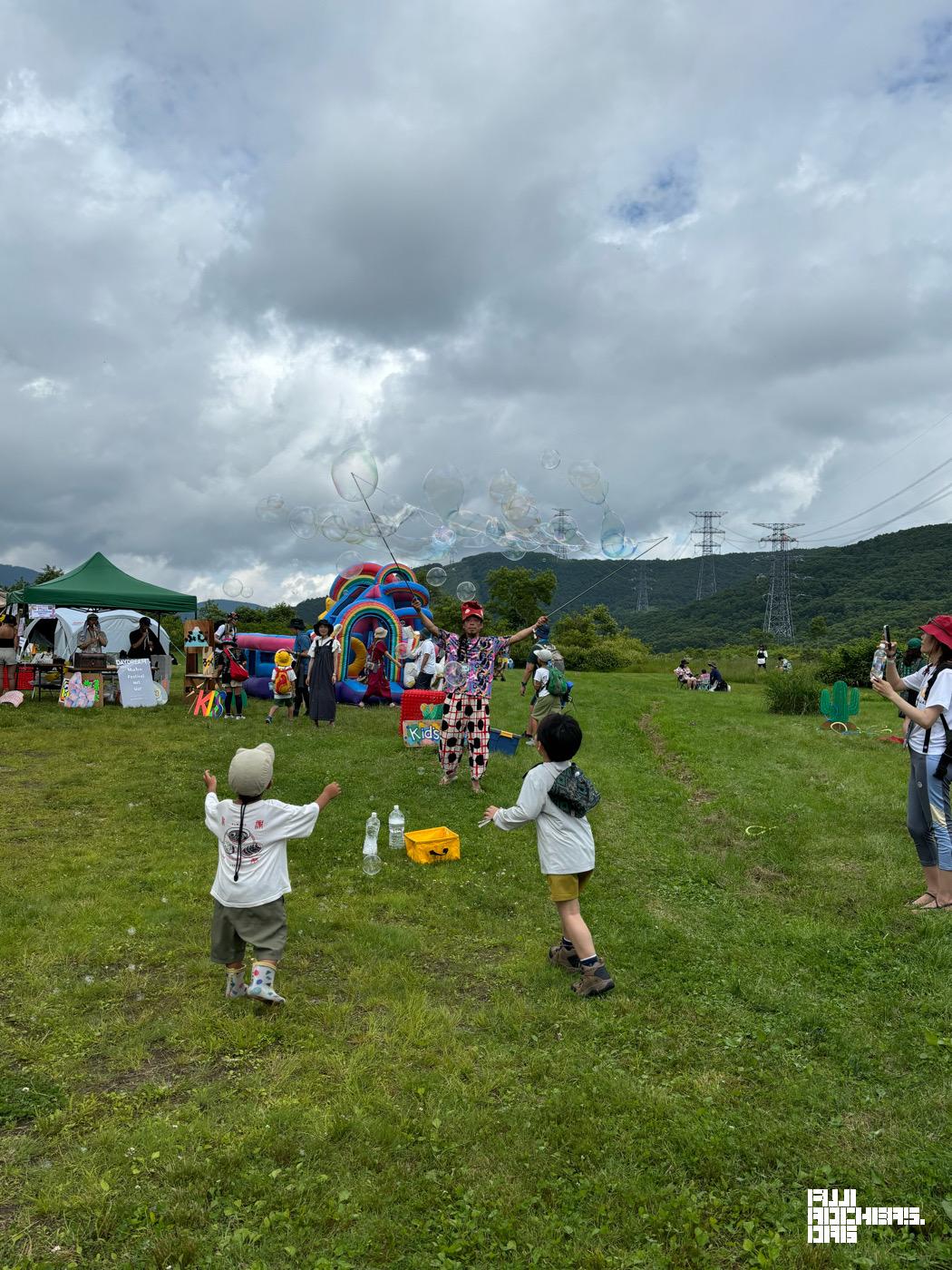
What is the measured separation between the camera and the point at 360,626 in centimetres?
1934

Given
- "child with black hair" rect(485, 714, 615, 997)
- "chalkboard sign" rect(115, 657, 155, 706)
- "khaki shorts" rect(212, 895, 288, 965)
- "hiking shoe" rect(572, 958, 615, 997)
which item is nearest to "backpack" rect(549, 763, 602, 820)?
"child with black hair" rect(485, 714, 615, 997)

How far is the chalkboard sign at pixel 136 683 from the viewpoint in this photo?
16.7 metres

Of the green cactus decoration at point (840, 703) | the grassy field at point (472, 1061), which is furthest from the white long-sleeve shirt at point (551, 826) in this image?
the green cactus decoration at point (840, 703)

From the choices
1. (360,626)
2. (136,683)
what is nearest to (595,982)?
(136,683)

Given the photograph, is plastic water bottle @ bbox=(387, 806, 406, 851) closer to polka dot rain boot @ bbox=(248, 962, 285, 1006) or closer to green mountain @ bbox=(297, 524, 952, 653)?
polka dot rain boot @ bbox=(248, 962, 285, 1006)

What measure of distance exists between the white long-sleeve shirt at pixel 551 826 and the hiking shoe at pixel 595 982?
598mm

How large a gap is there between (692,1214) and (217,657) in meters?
15.3

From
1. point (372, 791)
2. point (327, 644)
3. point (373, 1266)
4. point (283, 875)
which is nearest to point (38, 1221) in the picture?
point (373, 1266)

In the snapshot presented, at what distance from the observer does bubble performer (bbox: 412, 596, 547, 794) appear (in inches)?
392

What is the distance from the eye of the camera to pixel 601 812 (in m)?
9.52

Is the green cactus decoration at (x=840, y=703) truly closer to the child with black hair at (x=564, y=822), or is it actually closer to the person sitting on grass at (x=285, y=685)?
the person sitting on grass at (x=285, y=685)

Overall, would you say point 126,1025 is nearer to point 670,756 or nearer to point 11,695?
point 670,756

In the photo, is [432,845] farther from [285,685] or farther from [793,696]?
[793,696]

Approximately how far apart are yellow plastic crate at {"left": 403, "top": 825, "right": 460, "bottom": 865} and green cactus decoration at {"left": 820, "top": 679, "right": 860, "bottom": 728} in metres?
13.1
